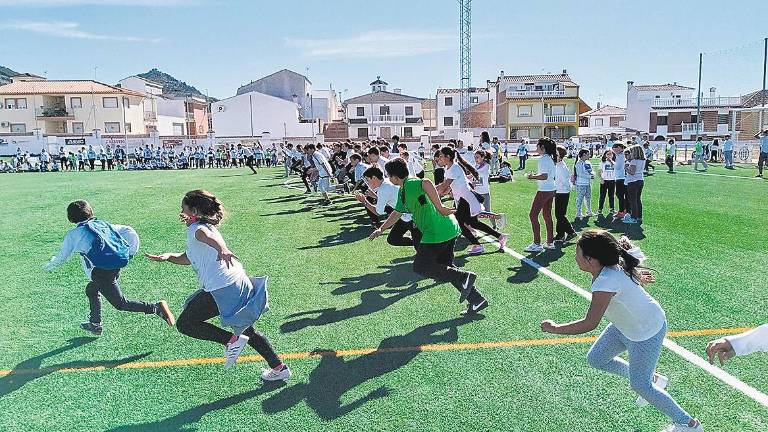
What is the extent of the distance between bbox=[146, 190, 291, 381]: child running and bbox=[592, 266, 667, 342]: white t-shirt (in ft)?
8.55

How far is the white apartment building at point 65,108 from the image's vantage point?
66.3 meters

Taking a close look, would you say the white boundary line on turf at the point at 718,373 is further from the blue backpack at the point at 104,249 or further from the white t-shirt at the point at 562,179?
the blue backpack at the point at 104,249

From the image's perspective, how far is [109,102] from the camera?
2628 inches

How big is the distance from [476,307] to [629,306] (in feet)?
9.58

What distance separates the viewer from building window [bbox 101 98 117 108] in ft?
219

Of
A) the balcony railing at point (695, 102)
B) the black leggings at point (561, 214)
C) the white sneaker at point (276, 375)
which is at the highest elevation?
the balcony railing at point (695, 102)

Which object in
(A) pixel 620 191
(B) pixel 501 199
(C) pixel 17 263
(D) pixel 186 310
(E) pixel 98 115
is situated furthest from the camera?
(E) pixel 98 115

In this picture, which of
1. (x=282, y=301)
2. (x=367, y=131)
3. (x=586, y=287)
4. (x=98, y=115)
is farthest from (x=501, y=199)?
(x=98, y=115)

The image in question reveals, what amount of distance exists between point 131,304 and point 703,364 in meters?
5.41

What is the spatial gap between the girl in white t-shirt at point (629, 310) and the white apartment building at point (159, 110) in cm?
7604

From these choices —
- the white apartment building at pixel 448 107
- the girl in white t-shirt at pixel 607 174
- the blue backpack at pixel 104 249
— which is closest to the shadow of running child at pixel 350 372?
the blue backpack at pixel 104 249

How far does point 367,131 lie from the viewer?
7106cm

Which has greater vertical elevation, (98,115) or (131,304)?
(98,115)

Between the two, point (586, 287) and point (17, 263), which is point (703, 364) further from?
point (17, 263)
